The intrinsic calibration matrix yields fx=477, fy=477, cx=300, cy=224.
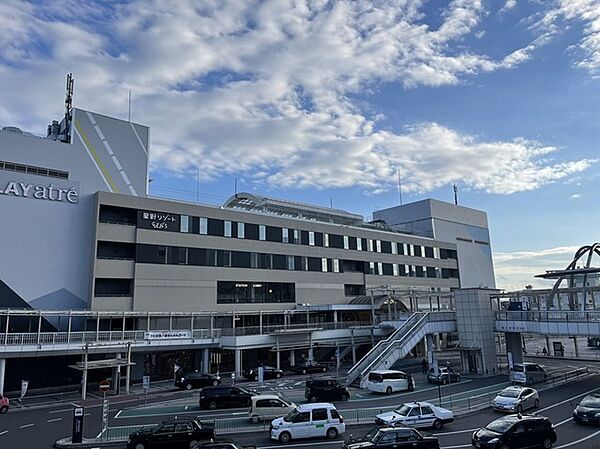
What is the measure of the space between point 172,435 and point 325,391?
13.0 meters

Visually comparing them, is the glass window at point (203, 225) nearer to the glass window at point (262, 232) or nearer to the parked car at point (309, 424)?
the glass window at point (262, 232)

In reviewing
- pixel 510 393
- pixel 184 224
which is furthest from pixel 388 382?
pixel 184 224

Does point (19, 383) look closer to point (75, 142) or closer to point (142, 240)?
point (142, 240)

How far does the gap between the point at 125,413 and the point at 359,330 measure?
3087 centimetres

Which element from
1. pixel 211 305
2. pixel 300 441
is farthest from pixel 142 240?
pixel 300 441

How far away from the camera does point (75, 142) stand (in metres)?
46.4

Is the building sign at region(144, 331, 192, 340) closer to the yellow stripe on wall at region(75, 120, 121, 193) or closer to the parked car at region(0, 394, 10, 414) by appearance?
the parked car at region(0, 394, 10, 414)

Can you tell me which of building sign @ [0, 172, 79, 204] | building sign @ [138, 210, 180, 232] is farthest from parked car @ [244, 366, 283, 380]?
building sign @ [0, 172, 79, 204]

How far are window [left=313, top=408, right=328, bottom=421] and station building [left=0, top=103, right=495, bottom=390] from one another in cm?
2333

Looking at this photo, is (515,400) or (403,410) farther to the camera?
(515,400)

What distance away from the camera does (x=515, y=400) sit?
2755 centimetres

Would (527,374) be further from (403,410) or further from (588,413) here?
(403,410)

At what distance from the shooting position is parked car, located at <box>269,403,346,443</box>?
2247 cm

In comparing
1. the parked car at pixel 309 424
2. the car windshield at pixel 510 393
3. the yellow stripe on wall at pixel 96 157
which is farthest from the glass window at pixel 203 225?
the car windshield at pixel 510 393
